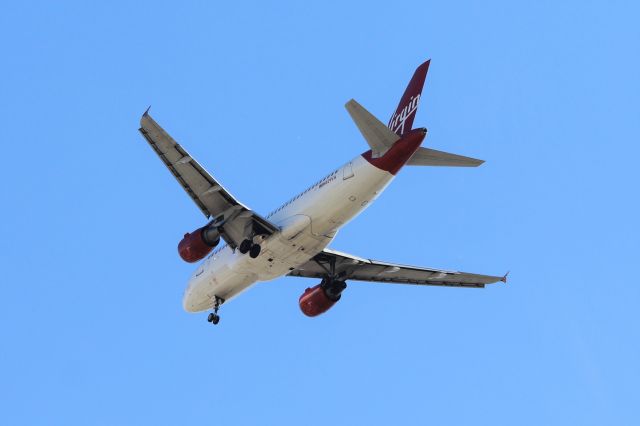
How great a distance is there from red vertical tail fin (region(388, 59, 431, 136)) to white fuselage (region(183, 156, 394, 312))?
2559mm

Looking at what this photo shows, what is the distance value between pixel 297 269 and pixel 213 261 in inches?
168

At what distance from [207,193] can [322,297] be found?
838 cm

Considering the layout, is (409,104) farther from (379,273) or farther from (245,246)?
(379,273)

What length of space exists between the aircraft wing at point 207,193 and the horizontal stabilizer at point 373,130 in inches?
219

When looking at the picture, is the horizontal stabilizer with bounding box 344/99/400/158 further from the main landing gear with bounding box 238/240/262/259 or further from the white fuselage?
the main landing gear with bounding box 238/240/262/259

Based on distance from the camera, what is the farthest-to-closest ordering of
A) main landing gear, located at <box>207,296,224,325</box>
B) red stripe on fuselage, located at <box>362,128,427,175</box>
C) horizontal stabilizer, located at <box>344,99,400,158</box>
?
main landing gear, located at <box>207,296,224,325</box> < red stripe on fuselage, located at <box>362,128,427,175</box> < horizontal stabilizer, located at <box>344,99,400,158</box>

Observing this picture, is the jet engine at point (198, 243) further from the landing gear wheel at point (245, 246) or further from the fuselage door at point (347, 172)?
the fuselage door at point (347, 172)

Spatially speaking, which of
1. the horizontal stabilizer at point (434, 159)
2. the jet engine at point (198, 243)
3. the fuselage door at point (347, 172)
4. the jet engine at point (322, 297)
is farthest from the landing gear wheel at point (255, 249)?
the horizontal stabilizer at point (434, 159)

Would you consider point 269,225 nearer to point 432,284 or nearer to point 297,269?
point 297,269

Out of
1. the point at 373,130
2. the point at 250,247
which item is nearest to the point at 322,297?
the point at 250,247

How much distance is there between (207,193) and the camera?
43844 mm

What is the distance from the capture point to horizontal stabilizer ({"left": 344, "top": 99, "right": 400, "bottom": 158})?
3969 centimetres

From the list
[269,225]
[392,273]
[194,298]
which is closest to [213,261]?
[194,298]

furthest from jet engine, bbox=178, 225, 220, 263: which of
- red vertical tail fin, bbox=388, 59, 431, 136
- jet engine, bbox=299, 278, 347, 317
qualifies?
red vertical tail fin, bbox=388, 59, 431, 136
